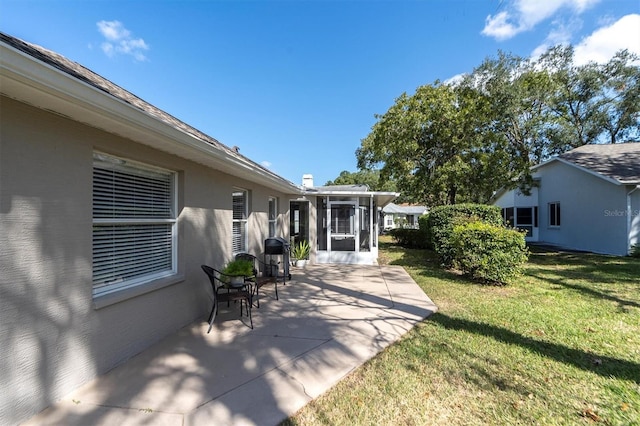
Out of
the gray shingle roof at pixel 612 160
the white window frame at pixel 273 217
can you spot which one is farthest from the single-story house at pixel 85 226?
the gray shingle roof at pixel 612 160

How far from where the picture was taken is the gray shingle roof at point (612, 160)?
483 inches

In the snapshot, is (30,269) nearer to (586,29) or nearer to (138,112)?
(138,112)

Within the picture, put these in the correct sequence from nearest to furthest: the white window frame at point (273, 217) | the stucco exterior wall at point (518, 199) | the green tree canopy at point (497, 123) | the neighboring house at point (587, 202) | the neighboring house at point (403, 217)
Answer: the white window frame at point (273, 217)
the neighboring house at point (587, 202)
the green tree canopy at point (497, 123)
the stucco exterior wall at point (518, 199)
the neighboring house at point (403, 217)

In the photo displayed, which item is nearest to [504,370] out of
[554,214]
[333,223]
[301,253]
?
[301,253]

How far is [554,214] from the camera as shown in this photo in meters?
16.7

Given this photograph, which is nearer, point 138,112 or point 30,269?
point 30,269

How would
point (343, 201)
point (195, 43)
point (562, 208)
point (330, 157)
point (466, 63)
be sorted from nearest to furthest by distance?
point (195, 43) → point (343, 201) → point (562, 208) → point (466, 63) → point (330, 157)

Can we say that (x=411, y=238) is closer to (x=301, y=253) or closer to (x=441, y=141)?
(x=441, y=141)

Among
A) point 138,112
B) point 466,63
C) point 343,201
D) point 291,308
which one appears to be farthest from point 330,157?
point 138,112

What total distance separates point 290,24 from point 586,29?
1689 centimetres

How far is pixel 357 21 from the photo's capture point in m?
Answer: 10.5

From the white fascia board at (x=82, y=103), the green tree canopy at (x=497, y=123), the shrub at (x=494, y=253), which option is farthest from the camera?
the green tree canopy at (x=497, y=123)

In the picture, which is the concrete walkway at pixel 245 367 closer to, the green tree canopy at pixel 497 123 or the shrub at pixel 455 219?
the shrub at pixel 455 219

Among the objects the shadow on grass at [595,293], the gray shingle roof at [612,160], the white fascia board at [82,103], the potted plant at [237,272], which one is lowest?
the shadow on grass at [595,293]
